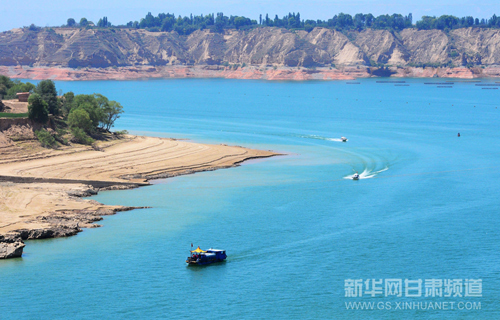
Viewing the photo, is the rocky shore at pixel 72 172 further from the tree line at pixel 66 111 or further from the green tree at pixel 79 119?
the green tree at pixel 79 119

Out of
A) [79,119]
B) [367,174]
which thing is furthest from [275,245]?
[79,119]

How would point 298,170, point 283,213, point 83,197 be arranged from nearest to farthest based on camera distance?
point 283,213 → point 83,197 → point 298,170

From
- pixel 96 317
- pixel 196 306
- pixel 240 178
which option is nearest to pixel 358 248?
pixel 196 306

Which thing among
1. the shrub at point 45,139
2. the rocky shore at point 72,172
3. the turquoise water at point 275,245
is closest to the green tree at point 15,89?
the rocky shore at point 72,172

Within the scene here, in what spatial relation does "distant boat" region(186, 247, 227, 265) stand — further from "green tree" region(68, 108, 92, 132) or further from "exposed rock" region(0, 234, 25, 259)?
"green tree" region(68, 108, 92, 132)

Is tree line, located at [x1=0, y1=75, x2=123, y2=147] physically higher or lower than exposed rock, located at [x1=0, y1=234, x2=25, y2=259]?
higher

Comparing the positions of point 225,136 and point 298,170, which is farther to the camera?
point 225,136

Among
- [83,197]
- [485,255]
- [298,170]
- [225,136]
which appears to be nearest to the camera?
[485,255]

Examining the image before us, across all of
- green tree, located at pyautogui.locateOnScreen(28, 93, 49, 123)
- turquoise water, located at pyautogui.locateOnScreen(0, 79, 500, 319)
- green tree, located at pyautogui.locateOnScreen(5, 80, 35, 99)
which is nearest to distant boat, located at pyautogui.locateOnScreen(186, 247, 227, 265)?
turquoise water, located at pyautogui.locateOnScreen(0, 79, 500, 319)

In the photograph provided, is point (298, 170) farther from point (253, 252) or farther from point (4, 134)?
point (4, 134)
